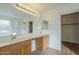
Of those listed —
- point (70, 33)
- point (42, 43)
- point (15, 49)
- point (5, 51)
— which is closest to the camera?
point (5, 51)

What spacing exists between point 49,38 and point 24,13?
25.2 inches

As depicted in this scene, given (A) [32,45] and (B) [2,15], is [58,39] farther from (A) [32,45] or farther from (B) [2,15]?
(B) [2,15]

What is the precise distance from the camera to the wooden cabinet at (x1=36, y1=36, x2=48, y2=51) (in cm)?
172

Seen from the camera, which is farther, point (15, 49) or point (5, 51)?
point (15, 49)

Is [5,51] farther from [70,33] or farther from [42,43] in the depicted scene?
[70,33]

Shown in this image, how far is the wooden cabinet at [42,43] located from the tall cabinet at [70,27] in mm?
340

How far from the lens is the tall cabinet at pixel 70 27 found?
1.53 metres

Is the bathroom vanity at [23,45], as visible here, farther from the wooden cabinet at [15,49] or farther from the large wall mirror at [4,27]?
the large wall mirror at [4,27]

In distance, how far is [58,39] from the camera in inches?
64.5

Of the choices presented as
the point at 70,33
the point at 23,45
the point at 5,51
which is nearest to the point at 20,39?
the point at 23,45

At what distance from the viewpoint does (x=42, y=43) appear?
5.94 feet

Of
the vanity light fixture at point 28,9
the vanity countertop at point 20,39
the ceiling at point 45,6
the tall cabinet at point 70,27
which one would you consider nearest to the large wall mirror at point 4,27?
the vanity countertop at point 20,39

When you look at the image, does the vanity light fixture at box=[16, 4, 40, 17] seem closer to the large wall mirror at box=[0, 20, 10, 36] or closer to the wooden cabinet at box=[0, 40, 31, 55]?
the large wall mirror at box=[0, 20, 10, 36]

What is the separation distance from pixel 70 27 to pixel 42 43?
61 cm
